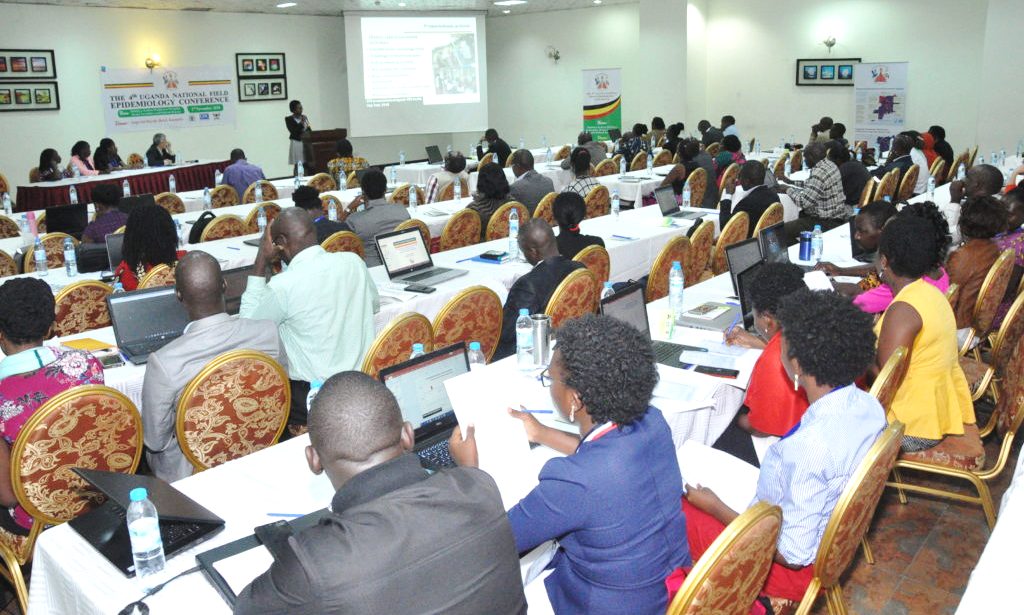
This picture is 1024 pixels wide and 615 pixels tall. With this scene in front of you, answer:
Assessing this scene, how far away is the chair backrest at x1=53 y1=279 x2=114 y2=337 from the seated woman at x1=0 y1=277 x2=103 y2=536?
1805 millimetres

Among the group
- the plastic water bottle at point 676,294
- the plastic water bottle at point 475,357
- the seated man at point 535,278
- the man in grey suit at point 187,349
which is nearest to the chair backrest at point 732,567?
the plastic water bottle at point 475,357

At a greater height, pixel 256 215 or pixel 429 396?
pixel 256 215

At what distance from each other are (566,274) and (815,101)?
1319 centimetres

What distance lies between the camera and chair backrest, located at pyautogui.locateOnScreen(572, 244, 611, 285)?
17.1ft

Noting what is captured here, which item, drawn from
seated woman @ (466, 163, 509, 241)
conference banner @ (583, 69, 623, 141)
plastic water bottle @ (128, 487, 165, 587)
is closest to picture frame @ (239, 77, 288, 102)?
conference banner @ (583, 69, 623, 141)

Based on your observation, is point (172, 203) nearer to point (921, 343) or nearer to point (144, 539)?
point (144, 539)

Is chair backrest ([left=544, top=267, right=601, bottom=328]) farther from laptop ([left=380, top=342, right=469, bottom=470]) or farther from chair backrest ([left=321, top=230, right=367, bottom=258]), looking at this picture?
chair backrest ([left=321, top=230, right=367, bottom=258])

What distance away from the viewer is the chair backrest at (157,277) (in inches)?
197

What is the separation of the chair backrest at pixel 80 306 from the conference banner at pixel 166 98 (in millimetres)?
11336

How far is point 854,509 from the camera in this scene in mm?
2262

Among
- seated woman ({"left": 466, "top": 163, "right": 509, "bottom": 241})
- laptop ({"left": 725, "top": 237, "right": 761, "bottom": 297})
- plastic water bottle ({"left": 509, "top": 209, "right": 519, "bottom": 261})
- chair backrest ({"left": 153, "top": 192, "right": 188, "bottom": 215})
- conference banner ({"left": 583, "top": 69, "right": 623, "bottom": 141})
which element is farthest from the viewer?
conference banner ({"left": 583, "top": 69, "right": 623, "bottom": 141})

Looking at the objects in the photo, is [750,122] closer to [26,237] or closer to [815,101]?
[815,101]

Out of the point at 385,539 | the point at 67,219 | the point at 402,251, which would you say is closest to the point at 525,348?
the point at 385,539

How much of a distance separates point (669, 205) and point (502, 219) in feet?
5.03
